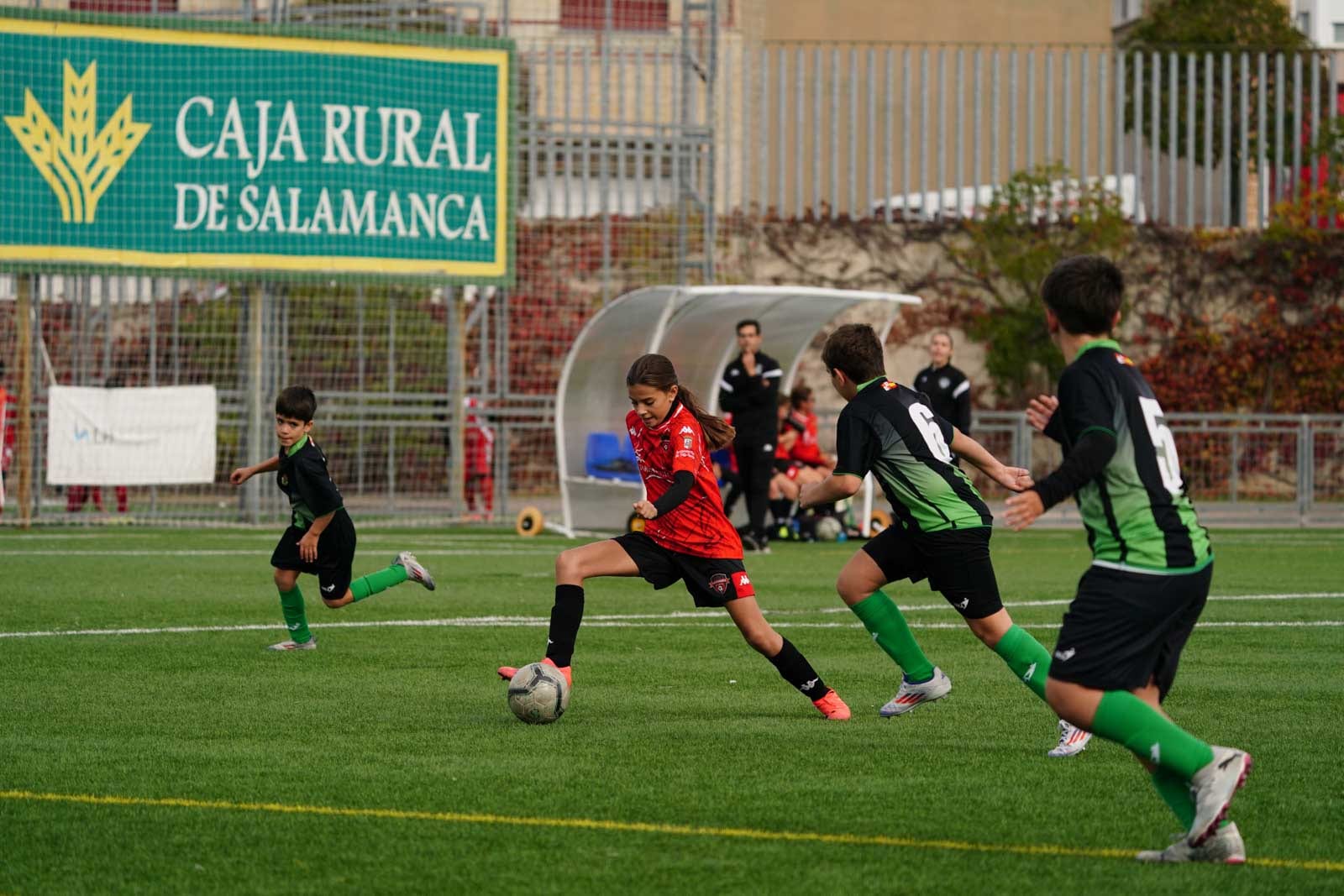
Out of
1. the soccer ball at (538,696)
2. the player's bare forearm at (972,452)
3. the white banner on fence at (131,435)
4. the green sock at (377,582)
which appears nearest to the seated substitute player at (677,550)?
the soccer ball at (538,696)

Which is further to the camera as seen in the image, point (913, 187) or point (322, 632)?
point (913, 187)

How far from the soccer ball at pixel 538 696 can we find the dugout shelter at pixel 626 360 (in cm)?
1163

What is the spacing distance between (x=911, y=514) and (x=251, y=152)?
14.6m

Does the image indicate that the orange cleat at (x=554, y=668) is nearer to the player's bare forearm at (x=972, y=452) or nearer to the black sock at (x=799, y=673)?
the black sock at (x=799, y=673)

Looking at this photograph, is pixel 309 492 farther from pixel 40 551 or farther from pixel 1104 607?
pixel 40 551

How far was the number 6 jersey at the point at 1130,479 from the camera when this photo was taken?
4.96 metres

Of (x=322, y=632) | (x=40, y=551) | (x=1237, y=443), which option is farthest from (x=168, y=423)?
(x=1237, y=443)

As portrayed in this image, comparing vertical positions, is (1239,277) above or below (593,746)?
above

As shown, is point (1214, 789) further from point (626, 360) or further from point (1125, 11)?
point (1125, 11)

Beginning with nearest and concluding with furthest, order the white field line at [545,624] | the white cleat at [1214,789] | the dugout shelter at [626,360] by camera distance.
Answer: the white cleat at [1214,789], the white field line at [545,624], the dugout shelter at [626,360]

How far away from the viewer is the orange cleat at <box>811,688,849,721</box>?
7512mm

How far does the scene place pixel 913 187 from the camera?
2958 cm

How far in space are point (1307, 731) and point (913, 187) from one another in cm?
2310

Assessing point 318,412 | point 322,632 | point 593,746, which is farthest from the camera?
point 318,412
